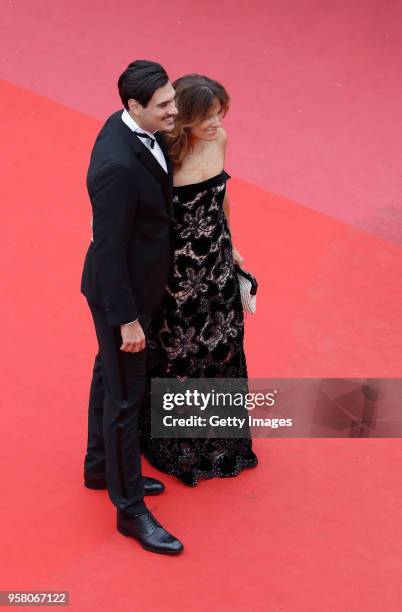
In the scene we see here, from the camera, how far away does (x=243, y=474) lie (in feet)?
11.4

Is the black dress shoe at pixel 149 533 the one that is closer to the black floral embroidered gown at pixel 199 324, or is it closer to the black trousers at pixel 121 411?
the black trousers at pixel 121 411

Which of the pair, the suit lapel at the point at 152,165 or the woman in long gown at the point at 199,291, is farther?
the woman in long gown at the point at 199,291

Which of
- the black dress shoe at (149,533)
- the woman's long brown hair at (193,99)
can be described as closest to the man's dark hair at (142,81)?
the woman's long brown hair at (193,99)

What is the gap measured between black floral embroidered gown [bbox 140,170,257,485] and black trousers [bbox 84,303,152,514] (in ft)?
0.76

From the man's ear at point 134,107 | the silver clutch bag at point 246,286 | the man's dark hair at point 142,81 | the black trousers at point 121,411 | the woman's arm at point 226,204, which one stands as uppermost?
the man's dark hair at point 142,81

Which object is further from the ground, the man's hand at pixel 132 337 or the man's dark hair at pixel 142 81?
the man's dark hair at pixel 142 81

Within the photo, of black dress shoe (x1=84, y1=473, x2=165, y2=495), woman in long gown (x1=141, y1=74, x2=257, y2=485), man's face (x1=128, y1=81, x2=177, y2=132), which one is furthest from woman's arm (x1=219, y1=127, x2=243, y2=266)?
black dress shoe (x1=84, y1=473, x2=165, y2=495)

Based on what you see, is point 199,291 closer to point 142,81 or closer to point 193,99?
point 193,99

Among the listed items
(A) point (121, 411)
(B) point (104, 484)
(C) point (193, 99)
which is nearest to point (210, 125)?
(C) point (193, 99)

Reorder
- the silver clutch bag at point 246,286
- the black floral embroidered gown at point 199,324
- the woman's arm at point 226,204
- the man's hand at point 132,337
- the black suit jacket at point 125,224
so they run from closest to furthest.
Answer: the black suit jacket at point 125,224, the man's hand at point 132,337, the black floral embroidered gown at point 199,324, the woman's arm at point 226,204, the silver clutch bag at point 246,286

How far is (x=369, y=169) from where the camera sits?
5.33 metres

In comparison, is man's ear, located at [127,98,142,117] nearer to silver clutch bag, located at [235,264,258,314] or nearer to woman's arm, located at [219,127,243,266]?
woman's arm, located at [219,127,243,266]

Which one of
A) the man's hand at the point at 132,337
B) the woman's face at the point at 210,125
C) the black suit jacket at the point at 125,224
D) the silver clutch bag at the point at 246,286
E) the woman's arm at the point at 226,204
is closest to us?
the black suit jacket at the point at 125,224

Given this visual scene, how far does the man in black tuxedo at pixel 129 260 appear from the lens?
2697 millimetres
